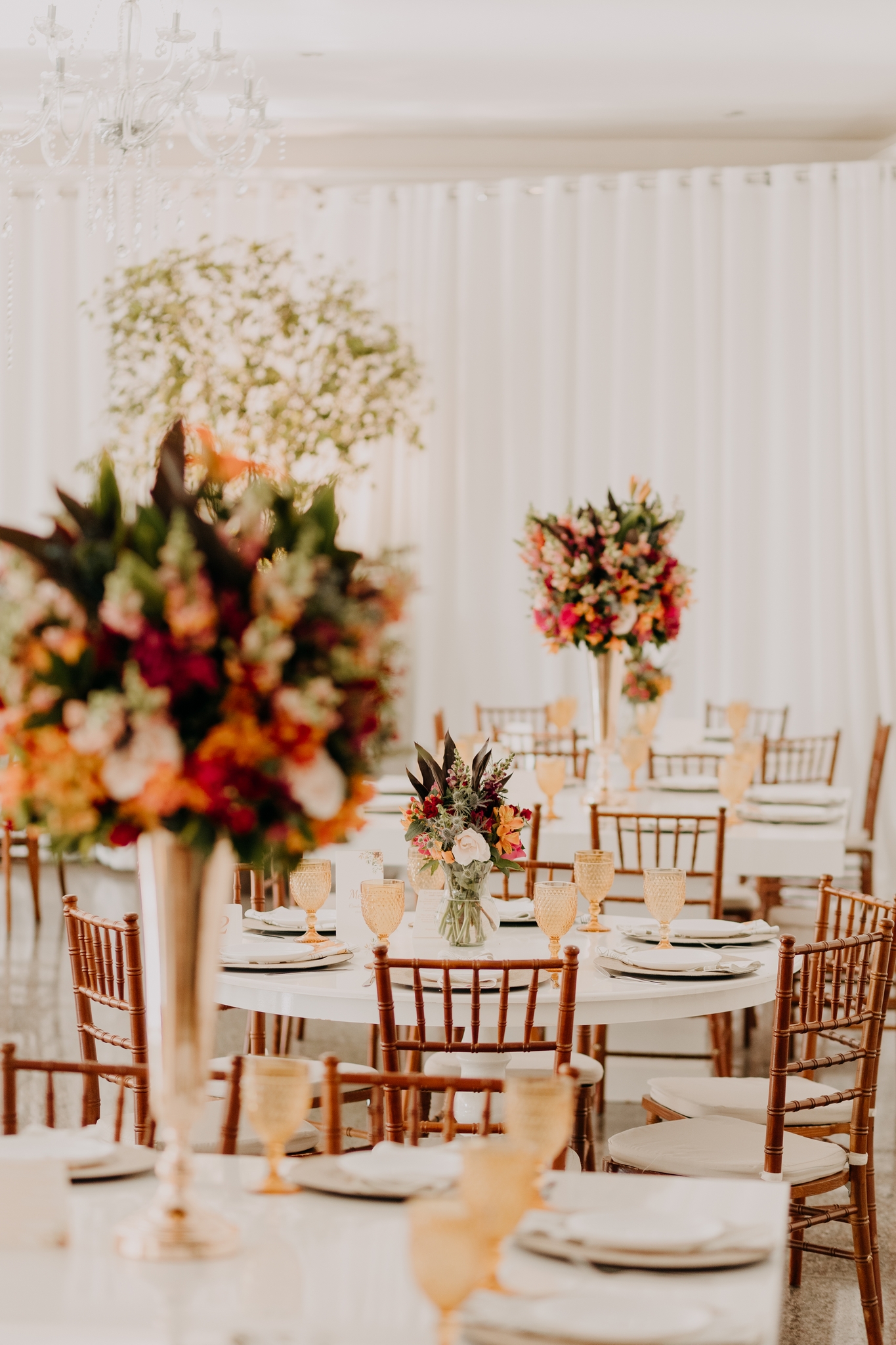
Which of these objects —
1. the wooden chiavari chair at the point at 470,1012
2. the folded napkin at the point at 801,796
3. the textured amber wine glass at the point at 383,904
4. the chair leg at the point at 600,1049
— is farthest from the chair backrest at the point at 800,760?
the wooden chiavari chair at the point at 470,1012

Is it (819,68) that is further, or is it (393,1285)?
(819,68)

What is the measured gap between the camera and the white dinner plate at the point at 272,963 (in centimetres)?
312

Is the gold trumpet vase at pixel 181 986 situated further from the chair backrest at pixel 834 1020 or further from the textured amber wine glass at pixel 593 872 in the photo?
the textured amber wine glass at pixel 593 872

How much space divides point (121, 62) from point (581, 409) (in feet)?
11.8

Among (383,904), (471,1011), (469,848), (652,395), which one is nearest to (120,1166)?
(471,1011)

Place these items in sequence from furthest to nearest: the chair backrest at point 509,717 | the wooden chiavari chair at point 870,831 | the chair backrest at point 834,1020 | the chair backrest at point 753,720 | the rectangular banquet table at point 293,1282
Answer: the chair backrest at point 753,720
the chair backrest at point 509,717
the wooden chiavari chair at point 870,831
the chair backrest at point 834,1020
the rectangular banquet table at point 293,1282

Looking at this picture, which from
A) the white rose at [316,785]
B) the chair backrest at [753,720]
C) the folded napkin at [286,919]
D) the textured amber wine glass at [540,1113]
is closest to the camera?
the white rose at [316,785]

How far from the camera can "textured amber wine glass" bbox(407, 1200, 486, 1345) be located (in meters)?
1.35

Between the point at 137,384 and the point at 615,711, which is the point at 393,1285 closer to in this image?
the point at 615,711

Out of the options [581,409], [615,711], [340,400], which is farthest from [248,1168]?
[581,409]

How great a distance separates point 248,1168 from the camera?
1.94 metres

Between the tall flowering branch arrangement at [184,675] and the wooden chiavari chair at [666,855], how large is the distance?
2203 mm

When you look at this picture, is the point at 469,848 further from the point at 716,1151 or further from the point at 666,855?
the point at 666,855

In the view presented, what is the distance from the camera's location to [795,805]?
5.40 metres
